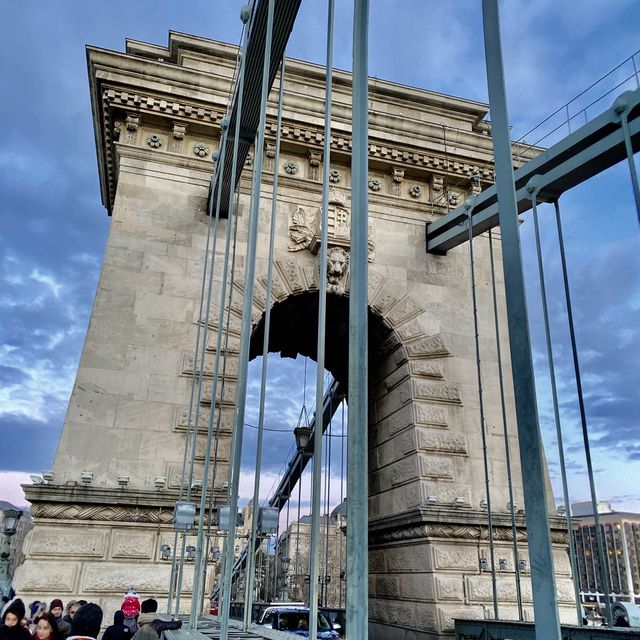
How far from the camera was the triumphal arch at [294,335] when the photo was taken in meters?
11.0

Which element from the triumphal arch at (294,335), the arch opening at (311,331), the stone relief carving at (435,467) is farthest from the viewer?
the arch opening at (311,331)

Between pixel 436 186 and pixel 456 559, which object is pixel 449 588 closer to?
pixel 456 559

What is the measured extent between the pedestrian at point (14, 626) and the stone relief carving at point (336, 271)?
9475 mm

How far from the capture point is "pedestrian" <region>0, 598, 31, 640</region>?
5152 mm

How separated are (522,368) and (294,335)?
47.0 ft

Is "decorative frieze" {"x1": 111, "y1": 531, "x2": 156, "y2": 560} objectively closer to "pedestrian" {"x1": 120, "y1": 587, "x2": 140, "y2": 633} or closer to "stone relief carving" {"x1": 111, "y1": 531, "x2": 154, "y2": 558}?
"stone relief carving" {"x1": 111, "y1": 531, "x2": 154, "y2": 558}

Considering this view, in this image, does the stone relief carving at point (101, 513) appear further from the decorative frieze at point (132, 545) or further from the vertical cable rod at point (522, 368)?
the vertical cable rod at point (522, 368)

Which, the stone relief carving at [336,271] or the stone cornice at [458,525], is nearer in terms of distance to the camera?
the stone cornice at [458,525]

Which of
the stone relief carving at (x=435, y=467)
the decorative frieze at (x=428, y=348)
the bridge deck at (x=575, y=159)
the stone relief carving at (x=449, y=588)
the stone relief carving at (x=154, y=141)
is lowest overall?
the stone relief carving at (x=449, y=588)

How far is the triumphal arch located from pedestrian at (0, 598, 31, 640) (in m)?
5.33

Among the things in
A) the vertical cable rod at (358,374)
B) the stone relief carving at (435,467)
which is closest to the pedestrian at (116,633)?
the vertical cable rod at (358,374)

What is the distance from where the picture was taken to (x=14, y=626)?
5.30 m

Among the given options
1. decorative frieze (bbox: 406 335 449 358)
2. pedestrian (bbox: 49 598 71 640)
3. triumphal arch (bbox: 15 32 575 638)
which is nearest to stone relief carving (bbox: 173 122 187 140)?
triumphal arch (bbox: 15 32 575 638)

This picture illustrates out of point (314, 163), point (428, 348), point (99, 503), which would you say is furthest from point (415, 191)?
point (99, 503)
